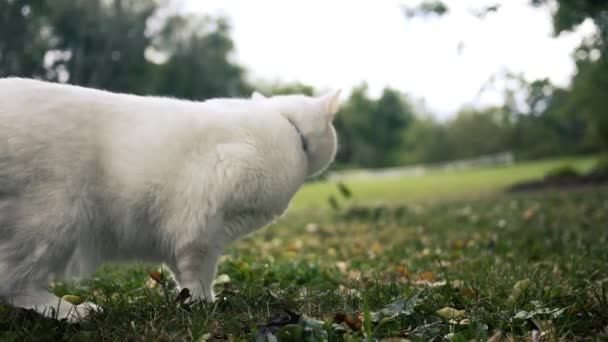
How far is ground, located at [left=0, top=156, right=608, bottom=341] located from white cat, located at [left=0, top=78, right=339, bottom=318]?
0.66 ft

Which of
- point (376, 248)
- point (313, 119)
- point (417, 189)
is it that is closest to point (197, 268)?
point (313, 119)

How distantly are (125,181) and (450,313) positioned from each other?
4.97 feet

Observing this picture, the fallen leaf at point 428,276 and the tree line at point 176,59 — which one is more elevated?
the tree line at point 176,59

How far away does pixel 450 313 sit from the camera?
7.19ft

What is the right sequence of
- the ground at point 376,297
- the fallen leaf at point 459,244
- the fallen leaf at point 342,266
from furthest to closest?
the fallen leaf at point 459,244 → the fallen leaf at point 342,266 → the ground at point 376,297

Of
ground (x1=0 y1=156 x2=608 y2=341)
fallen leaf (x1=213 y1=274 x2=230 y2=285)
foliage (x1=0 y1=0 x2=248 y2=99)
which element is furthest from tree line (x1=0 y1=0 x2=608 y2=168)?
fallen leaf (x1=213 y1=274 x2=230 y2=285)

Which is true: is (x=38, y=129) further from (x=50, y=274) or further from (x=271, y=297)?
(x=271, y=297)

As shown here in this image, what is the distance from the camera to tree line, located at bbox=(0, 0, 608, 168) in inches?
207

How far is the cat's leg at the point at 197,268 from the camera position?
8.00 feet

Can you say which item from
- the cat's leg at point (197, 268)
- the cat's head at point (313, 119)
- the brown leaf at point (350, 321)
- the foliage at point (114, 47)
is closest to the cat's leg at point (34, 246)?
the cat's leg at point (197, 268)

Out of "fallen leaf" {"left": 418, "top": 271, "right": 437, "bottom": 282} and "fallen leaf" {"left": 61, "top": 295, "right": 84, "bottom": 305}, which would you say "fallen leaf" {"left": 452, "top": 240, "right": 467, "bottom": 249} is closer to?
"fallen leaf" {"left": 418, "top": 271, "right": 437, "bottom": 282}

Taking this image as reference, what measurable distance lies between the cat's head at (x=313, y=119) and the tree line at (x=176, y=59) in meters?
0.98

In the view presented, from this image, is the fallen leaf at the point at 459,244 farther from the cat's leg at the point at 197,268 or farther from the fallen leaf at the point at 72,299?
the fallen leaf at the point at 72,299

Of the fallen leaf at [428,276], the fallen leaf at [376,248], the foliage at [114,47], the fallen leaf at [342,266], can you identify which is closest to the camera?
the fallen leaf at [428,276]
